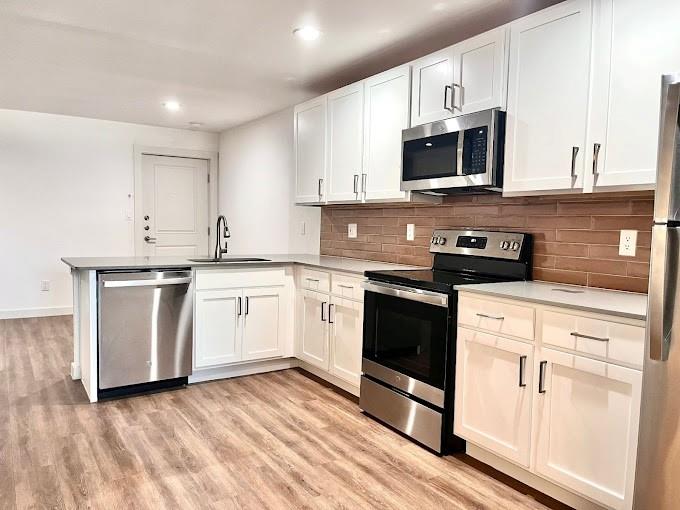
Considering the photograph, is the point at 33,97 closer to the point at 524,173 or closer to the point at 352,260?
the point at 352,260

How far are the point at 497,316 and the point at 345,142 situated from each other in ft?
6.22

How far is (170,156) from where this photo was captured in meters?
6.42

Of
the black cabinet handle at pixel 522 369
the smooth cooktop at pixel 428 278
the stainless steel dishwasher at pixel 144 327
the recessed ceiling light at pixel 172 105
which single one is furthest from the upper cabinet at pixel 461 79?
the recessed ceiling light at pixel 172 105

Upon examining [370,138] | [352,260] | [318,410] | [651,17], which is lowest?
[318,410]

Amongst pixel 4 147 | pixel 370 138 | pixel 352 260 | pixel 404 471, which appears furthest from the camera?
pixel 4 147

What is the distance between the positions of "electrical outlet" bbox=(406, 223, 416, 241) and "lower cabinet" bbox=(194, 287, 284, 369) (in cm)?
108

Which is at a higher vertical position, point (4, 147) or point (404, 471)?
point (4, 147)

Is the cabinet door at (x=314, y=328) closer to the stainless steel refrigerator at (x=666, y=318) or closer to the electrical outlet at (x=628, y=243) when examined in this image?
the electrical outlet at (x=628, y=243)

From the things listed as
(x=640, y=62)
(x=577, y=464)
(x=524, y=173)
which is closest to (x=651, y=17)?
(x=640, y=62)

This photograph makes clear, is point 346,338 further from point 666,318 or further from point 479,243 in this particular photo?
point 666,318

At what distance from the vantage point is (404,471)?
2.36m

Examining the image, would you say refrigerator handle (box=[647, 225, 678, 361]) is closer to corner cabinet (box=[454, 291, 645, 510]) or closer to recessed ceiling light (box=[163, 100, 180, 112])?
corner cabinet (box=[454, 291, 645, 510])

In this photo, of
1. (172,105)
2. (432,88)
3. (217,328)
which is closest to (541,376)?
(432,88)

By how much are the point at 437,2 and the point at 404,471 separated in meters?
2.36
